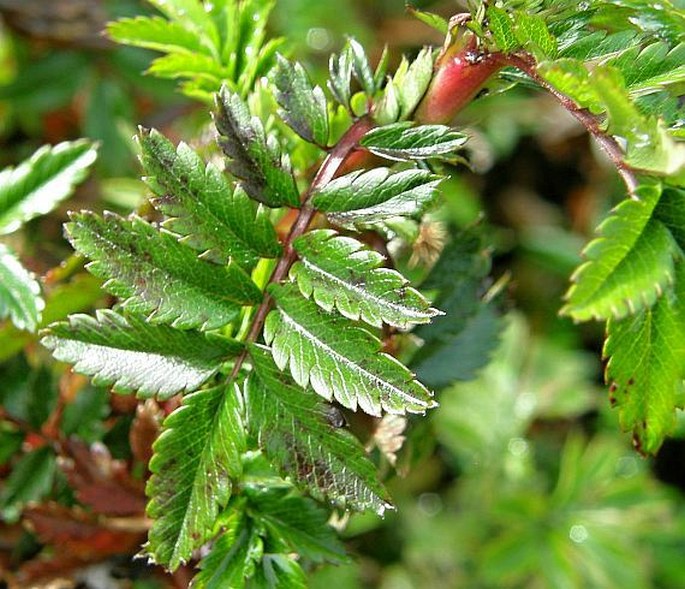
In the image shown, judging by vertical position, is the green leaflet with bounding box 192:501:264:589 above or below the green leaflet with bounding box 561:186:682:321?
below

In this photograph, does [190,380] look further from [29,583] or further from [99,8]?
[99,8]

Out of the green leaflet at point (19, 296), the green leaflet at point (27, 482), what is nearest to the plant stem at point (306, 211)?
the green leaflet at point (19, 296)

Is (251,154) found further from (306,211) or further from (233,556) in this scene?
(233,556)

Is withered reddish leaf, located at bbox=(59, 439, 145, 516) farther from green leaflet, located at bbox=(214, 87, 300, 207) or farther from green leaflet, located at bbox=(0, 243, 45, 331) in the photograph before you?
green leaflet, located at bbox=(214, 87, 300, 207)

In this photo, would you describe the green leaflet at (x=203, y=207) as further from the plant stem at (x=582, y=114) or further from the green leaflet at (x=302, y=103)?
the plant stem at (x=582, y=114)

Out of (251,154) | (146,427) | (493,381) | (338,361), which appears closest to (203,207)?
(251,154)

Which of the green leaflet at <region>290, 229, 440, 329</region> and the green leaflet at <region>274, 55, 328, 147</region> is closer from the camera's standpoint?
the green leaflet at <region>290, 229, 440, 329</region>

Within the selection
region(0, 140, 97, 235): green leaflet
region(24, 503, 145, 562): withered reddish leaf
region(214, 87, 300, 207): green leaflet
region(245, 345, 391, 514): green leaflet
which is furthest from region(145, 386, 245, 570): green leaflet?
region(0, 140, 97, 235): green leaflet
